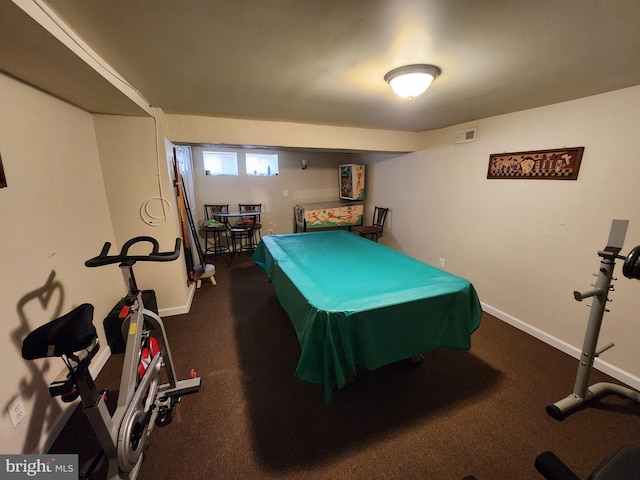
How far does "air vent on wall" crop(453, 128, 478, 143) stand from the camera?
2.83m

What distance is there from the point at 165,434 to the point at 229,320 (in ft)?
4.16

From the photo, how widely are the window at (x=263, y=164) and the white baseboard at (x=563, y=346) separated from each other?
436cm

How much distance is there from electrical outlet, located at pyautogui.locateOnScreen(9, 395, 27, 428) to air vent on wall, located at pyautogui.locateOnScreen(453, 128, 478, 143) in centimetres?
414

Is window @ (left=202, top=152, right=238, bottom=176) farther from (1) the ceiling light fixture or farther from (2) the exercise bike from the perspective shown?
(1) the ceiling light fixture

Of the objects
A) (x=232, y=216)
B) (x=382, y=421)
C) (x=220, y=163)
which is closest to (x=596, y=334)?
(x=382, y=421)

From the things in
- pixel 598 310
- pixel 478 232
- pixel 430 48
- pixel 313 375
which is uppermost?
pixel 430 48

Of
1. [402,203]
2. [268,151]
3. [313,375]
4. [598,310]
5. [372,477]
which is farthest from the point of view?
[268,151]

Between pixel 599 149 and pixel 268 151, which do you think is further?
pixel 268 151

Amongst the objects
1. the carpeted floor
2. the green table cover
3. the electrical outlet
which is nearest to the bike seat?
the electrical outlet

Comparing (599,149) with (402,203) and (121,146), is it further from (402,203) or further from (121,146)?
(121,146)

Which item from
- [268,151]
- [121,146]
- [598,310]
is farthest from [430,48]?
[268,151]

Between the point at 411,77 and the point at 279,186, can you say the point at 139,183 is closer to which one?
the point at 411,77

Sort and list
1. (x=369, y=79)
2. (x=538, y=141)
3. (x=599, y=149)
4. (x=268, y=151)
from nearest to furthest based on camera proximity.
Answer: (x=369, y=79) < (x=599, y=149) < (x=538, y=141) < (x=268, y=151)

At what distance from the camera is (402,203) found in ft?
13.5
